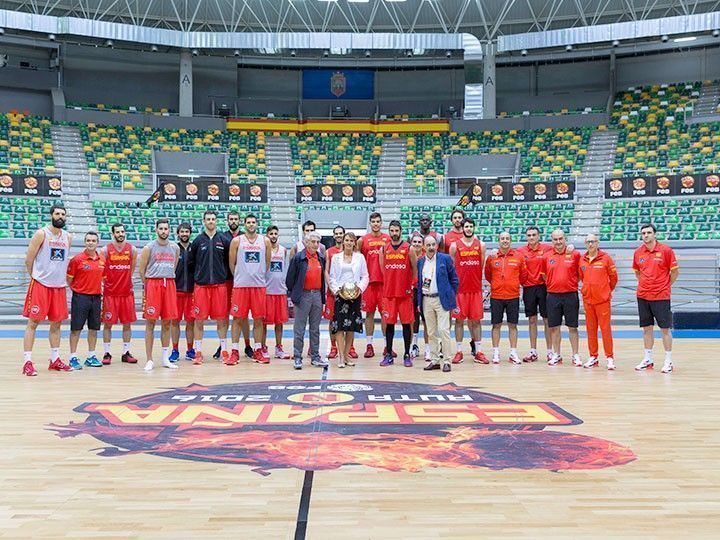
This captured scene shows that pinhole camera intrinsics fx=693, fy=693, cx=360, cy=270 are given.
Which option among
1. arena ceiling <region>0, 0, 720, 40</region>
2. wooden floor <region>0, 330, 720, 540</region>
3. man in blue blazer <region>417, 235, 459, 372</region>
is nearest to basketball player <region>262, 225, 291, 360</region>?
man in blue blazer <region>417, 235, 459, 372</region>

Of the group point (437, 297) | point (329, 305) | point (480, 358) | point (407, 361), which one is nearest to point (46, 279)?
point (329, 305)

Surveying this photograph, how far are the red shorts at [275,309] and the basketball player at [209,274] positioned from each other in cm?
53

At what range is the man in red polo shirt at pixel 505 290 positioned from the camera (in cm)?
885

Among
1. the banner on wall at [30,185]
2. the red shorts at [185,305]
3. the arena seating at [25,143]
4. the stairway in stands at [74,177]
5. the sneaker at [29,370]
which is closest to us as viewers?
the sneaker at [29,370]

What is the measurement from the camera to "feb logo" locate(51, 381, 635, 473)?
4.12 metres

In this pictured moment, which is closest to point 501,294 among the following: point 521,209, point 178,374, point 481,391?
point 481,391

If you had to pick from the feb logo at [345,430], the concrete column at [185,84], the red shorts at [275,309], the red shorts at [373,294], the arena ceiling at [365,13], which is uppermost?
the arena ceiling at [365,13]

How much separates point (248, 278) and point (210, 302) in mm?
576

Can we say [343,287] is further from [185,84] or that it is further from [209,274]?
[185,84]

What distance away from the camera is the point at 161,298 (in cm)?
834

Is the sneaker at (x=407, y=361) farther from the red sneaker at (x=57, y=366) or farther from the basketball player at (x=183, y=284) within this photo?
the red sneaker at (x=57, y=366)

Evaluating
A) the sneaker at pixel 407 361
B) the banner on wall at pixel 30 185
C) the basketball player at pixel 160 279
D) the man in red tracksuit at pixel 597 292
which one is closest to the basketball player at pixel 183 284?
the basketball player at pixel 160 279

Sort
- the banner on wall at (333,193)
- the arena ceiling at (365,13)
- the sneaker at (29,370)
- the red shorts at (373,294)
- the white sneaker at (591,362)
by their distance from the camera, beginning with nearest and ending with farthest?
the sneaker at (29,370), the white sneaker at (591,362), the red shorts at (373,294), the banner on wall at (333,193), the arena ceiling at (365,13)

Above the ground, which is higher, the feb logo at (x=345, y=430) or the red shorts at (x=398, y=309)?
the red shorts at (x=398, y=309)
